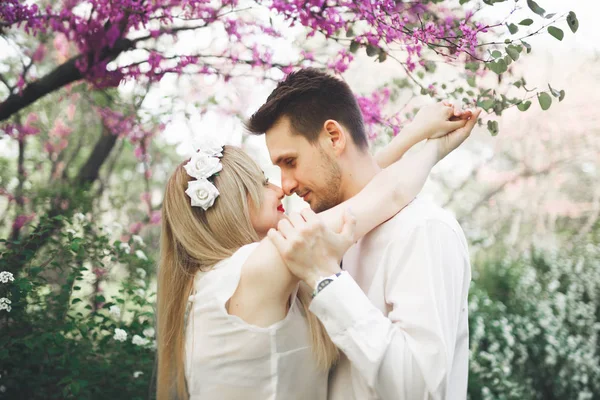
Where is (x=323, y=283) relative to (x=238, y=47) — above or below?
below

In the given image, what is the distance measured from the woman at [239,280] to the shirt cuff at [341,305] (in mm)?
218

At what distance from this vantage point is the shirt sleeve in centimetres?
152

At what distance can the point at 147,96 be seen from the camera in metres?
5.09

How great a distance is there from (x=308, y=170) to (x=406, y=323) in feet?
3.00

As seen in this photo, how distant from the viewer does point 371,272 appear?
1972 mm

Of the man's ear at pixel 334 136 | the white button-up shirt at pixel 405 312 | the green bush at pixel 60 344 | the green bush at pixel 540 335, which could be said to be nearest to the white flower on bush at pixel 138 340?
the green bush at pixel 60 344

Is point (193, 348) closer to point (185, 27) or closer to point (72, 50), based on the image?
point (185, 27)

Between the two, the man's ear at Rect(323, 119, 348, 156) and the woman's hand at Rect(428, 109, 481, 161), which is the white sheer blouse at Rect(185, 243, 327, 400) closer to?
the man's ear at Rect(323, 119, 348, 156)

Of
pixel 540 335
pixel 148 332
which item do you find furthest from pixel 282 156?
pixel 540 335

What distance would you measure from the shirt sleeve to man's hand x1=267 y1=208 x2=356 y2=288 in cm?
7

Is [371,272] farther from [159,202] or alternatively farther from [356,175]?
[159,202]

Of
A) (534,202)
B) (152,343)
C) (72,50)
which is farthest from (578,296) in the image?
(72,50)

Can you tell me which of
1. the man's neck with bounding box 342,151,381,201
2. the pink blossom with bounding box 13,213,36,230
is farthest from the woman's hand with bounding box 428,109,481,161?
the pink blossom with bounding box 13,213,36,230

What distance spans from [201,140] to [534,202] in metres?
8.77
